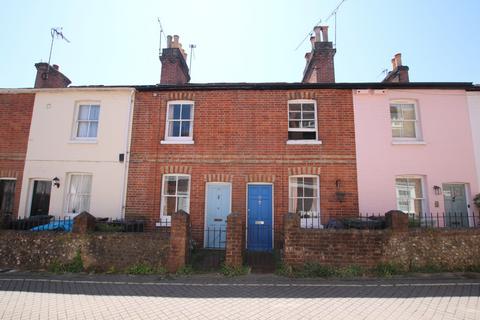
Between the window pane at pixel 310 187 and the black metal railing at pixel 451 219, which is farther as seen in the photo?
the window pane at pixel 310 187

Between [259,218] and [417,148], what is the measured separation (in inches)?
252

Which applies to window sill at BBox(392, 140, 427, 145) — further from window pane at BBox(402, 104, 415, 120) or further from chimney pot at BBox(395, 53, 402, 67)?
chimney pot at BBox(395, 53, 402, 67)

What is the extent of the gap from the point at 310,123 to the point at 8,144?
12151mm

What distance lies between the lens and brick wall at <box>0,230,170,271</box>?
25.9 feet

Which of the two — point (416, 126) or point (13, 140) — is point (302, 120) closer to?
point (416, 126)

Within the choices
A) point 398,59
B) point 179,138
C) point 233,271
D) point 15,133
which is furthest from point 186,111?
point 398,59

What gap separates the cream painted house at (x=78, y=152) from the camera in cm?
1076

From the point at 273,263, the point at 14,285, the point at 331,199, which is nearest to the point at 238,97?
the point at 331,199

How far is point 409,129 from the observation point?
1091cm

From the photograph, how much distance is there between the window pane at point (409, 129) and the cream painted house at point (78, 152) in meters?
10.8

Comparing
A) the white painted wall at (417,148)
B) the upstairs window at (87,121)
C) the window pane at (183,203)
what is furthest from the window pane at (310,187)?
the upstairs window at (87,121)

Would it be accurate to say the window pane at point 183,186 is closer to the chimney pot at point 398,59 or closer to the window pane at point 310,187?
the window pane at point 310,187

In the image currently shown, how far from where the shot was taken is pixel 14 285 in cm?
677

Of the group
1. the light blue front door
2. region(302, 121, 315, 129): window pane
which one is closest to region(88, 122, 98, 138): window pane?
the light blue front door
